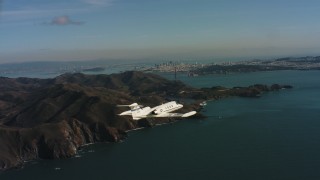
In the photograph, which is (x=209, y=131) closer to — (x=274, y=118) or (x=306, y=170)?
(x=274, y=118)

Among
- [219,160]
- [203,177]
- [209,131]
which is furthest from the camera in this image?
[209,131]

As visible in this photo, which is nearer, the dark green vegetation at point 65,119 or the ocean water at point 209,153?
the ocean water at point 209,153

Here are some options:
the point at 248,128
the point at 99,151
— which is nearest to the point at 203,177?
the point at 99,151

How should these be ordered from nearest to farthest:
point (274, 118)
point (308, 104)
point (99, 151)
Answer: point (99, 151) → point (274, 118) → point (308, 104)

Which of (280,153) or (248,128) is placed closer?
(280,153)

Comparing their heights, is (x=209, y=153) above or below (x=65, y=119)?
below

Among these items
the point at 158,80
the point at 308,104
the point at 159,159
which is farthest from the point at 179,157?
the point at 158,80

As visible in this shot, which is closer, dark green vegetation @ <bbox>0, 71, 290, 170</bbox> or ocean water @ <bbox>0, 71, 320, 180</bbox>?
ocean water @ <bbox>0, 71, 320, 180</bbox>

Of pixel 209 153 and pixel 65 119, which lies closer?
pixel 209 153
